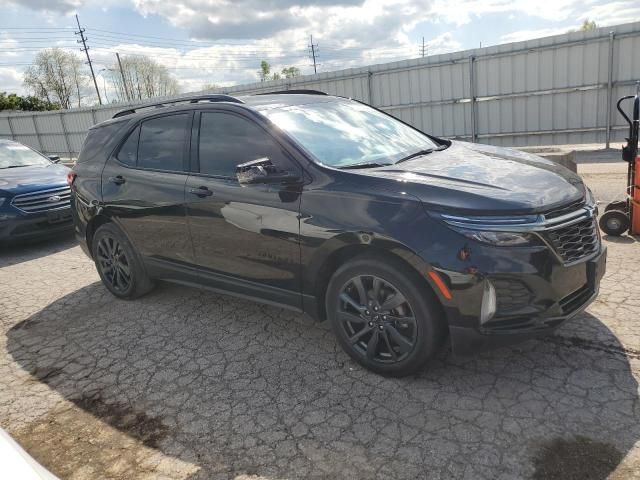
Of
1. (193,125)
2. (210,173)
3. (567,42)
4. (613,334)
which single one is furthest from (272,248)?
(567,42)

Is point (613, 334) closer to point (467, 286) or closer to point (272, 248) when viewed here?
point (467, 286)

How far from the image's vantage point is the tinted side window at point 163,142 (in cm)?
407

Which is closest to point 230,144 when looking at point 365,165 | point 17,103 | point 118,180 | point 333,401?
point 365,165

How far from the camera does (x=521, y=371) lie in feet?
10.1

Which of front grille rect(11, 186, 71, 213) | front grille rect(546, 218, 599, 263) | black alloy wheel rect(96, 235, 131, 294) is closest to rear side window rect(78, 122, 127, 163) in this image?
black alloy wheel rect(96, 235, 131, 294)

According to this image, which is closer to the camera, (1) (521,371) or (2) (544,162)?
(1) (521,371)

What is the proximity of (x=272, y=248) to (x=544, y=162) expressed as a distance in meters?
1.96

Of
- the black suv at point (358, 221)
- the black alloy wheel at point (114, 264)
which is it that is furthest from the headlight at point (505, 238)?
the black alloy wheel at point (114, 264)

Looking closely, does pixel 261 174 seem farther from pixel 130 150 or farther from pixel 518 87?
pixel 518 87

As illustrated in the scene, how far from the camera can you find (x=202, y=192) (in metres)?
3.79

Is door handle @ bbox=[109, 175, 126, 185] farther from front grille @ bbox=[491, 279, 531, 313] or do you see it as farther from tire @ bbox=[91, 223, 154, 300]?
front grille @ bbox=[491, 279, 531, 313]

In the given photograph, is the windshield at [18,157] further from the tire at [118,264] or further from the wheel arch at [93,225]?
the tire at [118,264]

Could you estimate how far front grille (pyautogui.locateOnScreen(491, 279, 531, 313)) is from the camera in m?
2.64

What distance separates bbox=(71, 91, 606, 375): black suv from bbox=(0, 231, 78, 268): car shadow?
319 centimetres
